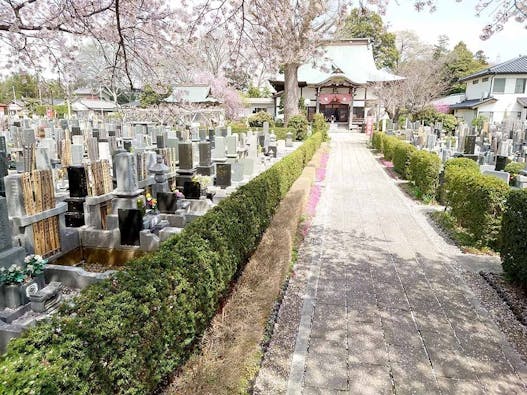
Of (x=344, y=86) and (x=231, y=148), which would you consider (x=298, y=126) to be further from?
(x=231, y=148)

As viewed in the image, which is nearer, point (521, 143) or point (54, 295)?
point (54, 295)

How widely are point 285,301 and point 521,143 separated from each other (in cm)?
1947

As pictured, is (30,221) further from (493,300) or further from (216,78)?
(216,78)

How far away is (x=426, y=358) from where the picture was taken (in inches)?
160

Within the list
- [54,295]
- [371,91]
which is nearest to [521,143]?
[54,295]

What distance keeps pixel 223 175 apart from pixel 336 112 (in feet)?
126

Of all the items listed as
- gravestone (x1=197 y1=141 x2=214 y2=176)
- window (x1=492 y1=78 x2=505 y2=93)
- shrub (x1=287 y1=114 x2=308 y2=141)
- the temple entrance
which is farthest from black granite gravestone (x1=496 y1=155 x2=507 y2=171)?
the temple entrance

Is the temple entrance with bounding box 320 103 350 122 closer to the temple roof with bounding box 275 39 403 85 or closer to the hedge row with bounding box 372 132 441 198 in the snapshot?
the temple roof with bounding box 275 39 403 85

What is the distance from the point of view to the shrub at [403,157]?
14.8 meters

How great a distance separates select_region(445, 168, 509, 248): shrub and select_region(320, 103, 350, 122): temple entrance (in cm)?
3775

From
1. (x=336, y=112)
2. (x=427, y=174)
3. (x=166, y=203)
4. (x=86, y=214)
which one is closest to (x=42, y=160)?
(x=86, y=214)

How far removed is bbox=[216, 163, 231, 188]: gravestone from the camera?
9961mm

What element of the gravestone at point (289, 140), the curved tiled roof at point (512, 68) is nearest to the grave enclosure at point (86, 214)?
the gravestone at point (289, 140)

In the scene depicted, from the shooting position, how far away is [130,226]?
254 inches
